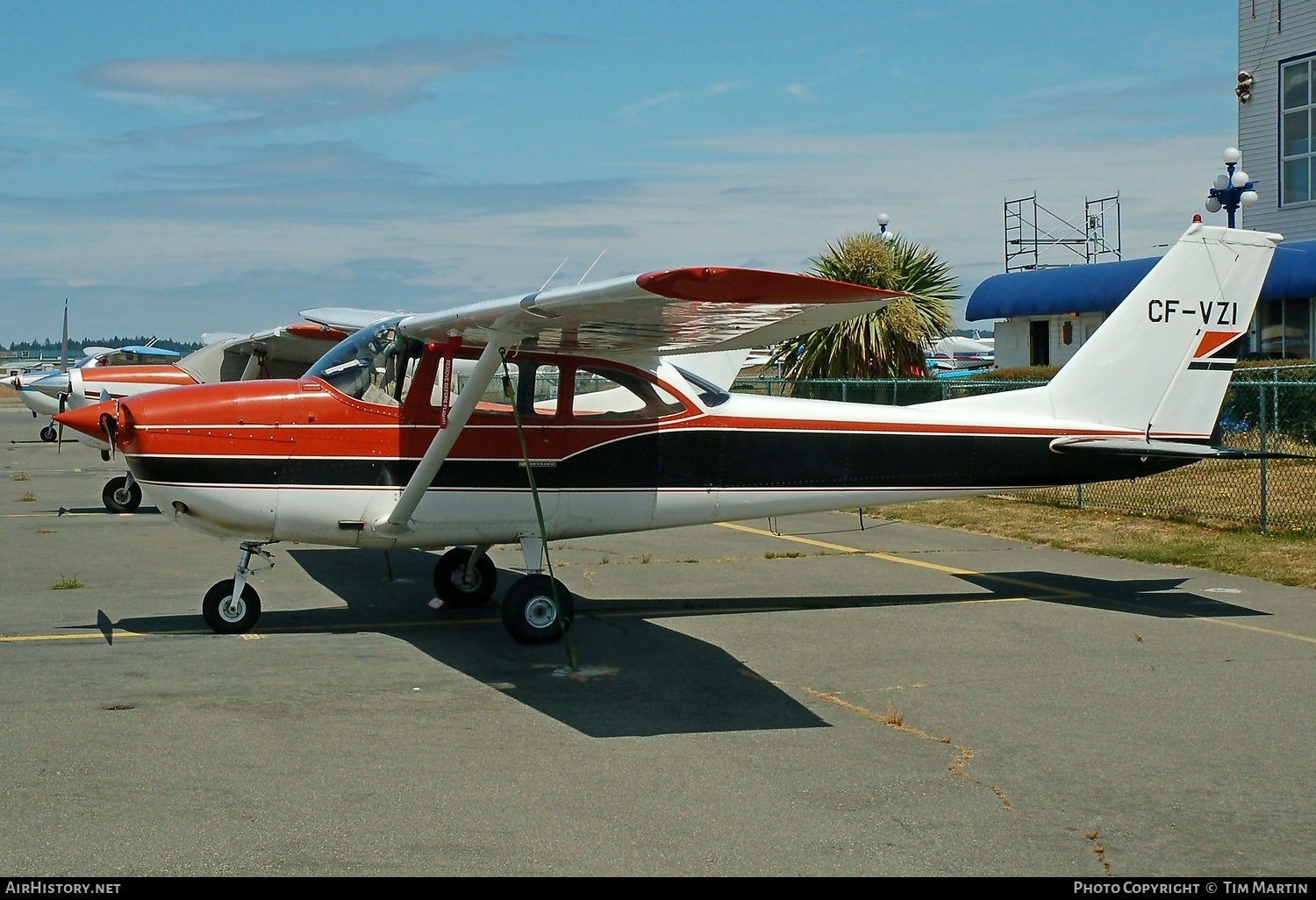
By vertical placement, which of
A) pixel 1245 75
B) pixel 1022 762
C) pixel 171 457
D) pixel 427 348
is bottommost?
pixel 1022 762

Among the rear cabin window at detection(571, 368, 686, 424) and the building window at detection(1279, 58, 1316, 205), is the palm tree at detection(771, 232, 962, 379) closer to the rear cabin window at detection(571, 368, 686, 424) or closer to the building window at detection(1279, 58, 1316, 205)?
the building window at detection(1279, 58, 1316, 205)

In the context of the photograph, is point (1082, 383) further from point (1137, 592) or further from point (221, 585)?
point (221, 585)

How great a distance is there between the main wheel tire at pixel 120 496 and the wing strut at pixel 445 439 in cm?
961

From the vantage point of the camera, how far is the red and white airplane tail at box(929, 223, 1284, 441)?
9.88m

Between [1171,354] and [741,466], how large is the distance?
11.6 ft

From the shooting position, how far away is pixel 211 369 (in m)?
18.0

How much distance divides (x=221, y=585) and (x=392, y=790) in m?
3.82

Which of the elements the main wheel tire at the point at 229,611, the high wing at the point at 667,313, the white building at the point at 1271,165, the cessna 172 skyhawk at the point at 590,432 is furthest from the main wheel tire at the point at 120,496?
the white building at the point at 1271,165

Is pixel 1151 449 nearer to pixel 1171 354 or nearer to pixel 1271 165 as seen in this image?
pixel 1171 354

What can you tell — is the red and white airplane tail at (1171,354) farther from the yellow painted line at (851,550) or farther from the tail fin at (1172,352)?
the yellow painted line at (851,550)

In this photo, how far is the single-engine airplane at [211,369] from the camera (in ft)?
51.0

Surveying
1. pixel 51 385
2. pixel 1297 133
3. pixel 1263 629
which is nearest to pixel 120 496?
pixel 51 385
